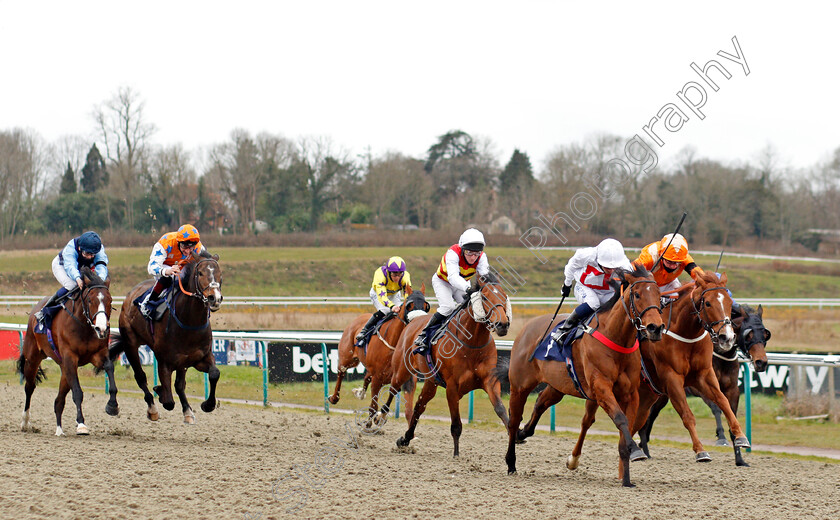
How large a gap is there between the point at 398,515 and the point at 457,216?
127 feet

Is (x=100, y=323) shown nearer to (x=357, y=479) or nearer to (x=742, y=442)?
(x=357, y=479)

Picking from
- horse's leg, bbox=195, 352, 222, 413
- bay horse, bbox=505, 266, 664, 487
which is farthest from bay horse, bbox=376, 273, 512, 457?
horse's leg, bbox=195, 352, 222, 413

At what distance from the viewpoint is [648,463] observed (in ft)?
25.2

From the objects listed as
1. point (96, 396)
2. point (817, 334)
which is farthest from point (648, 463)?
point (817, 334)

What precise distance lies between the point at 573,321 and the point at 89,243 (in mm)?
5144

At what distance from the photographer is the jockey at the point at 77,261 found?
8516 millimetres

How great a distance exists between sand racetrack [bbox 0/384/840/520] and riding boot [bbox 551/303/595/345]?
1.14 m

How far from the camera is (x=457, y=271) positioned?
734cm

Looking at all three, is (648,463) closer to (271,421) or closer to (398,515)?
(398,515)

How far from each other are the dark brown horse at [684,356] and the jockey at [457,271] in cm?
122

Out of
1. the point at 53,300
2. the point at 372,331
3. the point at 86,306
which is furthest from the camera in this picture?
the point at 372,331

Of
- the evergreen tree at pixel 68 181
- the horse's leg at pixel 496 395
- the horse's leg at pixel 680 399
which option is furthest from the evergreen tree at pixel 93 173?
the horse's leg at pixel 680 399

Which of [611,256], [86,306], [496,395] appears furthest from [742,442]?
[86,306]

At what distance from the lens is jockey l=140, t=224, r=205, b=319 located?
8.20 m
